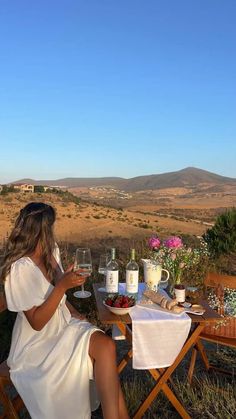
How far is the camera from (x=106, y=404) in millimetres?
2365

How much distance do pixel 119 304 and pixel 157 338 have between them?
344 millimetres

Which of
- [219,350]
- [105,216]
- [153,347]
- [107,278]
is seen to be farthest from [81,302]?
[105,216]

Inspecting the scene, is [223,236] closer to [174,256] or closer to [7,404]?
[174,256]

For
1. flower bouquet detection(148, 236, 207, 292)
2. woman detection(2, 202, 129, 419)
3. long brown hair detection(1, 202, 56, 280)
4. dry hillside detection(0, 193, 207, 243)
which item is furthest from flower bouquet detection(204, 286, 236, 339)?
dry hillside detection(0, 193, 207, 243)

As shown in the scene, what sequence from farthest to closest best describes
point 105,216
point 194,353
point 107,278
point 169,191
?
1. point 169,191
2. point 105,216
3. point 194,353
4. point 107,278

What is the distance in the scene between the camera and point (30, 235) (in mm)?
2639

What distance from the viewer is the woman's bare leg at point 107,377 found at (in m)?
2.37

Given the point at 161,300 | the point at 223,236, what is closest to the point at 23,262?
the point at 161,300

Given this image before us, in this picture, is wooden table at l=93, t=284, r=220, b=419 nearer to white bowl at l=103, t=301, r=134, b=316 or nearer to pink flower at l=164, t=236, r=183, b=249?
white bowl at l=103, t=301, r=134, b=316

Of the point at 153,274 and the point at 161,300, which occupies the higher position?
the point at 153,274

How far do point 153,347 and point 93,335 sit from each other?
0.48m

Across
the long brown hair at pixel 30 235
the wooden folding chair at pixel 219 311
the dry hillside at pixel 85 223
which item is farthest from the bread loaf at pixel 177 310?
the dry hillside at pixel 85 223

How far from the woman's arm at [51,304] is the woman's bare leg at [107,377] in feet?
1.08

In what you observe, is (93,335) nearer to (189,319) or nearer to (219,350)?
(189,319)
